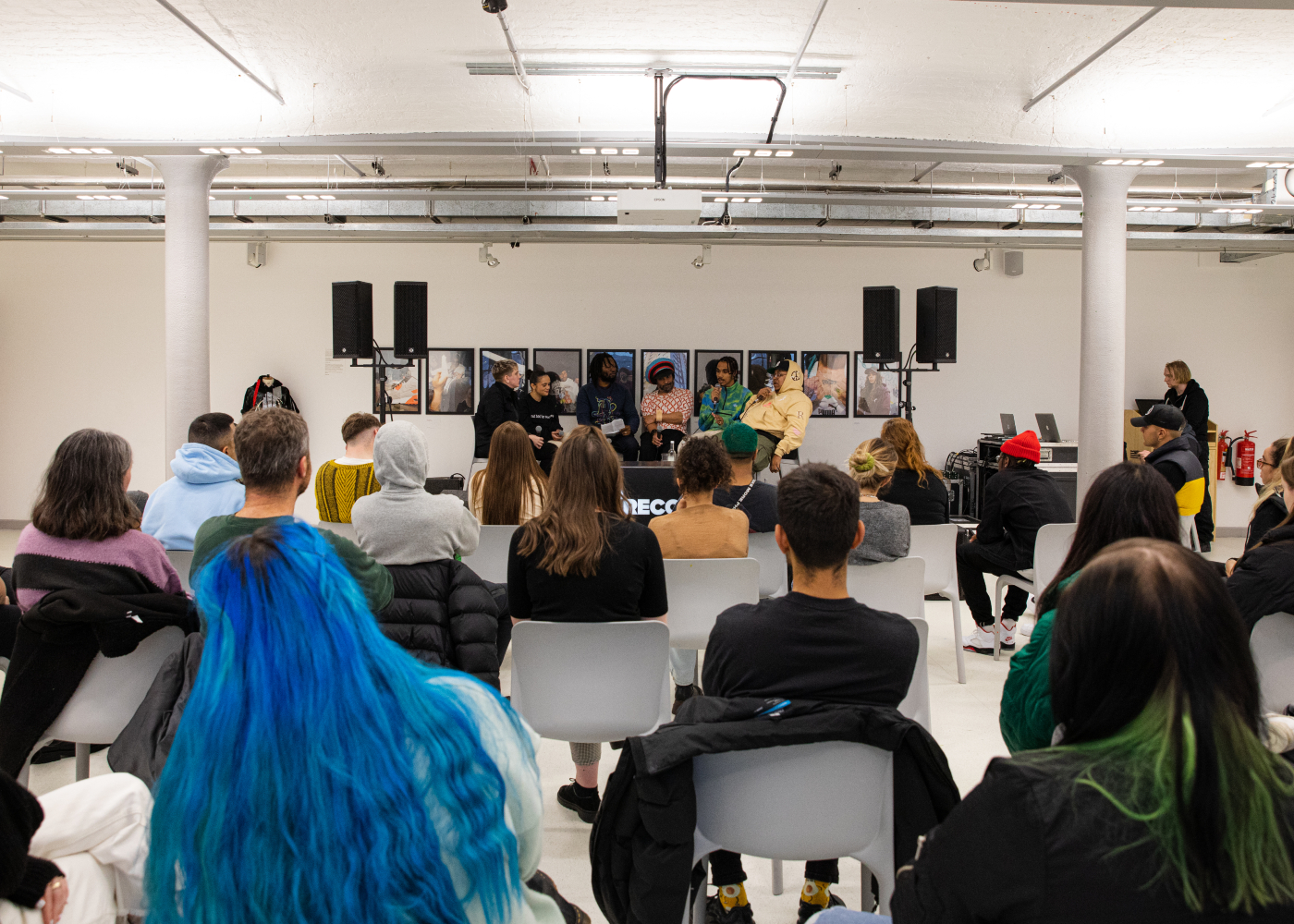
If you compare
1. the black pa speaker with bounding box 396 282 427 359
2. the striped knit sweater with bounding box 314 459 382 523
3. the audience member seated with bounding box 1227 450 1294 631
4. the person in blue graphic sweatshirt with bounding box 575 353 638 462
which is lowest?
the audience member seated with bounding box 1227 450 1294 631

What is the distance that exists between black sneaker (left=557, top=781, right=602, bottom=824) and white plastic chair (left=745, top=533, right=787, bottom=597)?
63.1 inches

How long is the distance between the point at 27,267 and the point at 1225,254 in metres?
14.5

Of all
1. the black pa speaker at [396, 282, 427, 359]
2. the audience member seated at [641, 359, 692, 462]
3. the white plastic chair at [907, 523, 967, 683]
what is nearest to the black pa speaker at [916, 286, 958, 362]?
the audience member seated at [641, 359, 692, 462]

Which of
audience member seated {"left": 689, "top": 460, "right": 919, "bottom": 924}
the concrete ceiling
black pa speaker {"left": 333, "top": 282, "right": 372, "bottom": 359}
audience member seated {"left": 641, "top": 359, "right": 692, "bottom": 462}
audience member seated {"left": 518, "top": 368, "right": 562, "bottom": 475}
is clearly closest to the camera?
audience member seated {"left": 689, "top": 460, "right": 919, "bottom": 924}

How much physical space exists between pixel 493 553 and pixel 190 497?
4.41 ft

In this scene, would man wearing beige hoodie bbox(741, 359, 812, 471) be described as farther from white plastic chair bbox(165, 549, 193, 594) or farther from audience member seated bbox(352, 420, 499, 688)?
audience member seated bbox(352, 420, 499, 688)

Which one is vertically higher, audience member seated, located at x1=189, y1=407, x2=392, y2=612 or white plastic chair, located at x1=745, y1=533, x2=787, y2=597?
audience member seated, located at x1=189, y1=407, x2=392, y2=612

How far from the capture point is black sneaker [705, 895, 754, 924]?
87.5 inches

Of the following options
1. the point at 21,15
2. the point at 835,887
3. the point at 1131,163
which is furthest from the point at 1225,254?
the point at 21,15

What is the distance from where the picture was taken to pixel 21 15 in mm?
4836

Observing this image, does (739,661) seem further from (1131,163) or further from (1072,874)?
(1131,163)

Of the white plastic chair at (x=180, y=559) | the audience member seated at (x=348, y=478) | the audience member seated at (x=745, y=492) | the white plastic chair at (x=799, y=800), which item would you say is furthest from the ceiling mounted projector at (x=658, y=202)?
the white plastic chair at (x=799, y=800)

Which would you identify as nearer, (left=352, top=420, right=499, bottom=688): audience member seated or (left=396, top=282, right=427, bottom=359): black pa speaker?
(left=352, top=420, right=499, bottom=688): audience member seated

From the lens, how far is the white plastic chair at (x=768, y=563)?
14.2 feet
